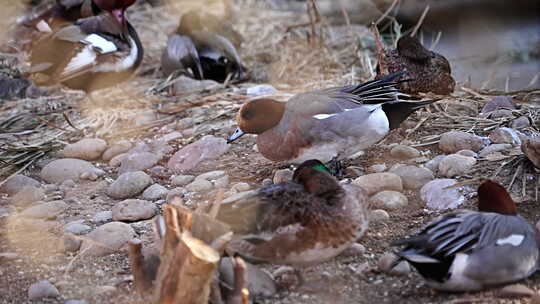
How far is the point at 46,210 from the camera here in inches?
173

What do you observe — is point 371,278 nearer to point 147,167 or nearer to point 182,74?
point 147,167

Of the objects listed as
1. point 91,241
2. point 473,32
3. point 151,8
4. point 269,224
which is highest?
point 269,224

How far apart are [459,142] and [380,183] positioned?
769 millimetres

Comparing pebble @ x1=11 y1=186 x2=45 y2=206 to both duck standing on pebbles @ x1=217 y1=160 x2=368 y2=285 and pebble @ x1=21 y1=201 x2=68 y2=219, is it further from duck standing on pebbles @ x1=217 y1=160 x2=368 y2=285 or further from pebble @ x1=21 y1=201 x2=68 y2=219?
duck standing on pebbles @ x1=217 y1=160 x2=368 y2=285

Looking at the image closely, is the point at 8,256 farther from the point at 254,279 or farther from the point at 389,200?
the point at 389,200

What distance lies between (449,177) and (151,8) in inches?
269

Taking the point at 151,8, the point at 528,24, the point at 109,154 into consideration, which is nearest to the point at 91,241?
the point at 109,154

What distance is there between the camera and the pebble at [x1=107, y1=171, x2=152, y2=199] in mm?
4617

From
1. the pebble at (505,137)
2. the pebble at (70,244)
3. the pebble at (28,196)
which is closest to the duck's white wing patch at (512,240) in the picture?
the pebble at (505,137)

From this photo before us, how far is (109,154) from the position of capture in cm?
535

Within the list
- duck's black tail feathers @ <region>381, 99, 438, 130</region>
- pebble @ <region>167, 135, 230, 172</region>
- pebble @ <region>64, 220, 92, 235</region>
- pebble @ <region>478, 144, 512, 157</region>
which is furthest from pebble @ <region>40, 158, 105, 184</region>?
pebble @ <region>478, 144, 512, 157</region>

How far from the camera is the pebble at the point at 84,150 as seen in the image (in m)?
5.33

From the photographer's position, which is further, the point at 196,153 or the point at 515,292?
the point at 196,153

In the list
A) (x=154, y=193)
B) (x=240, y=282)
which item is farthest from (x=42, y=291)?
(x=154, y=193)
